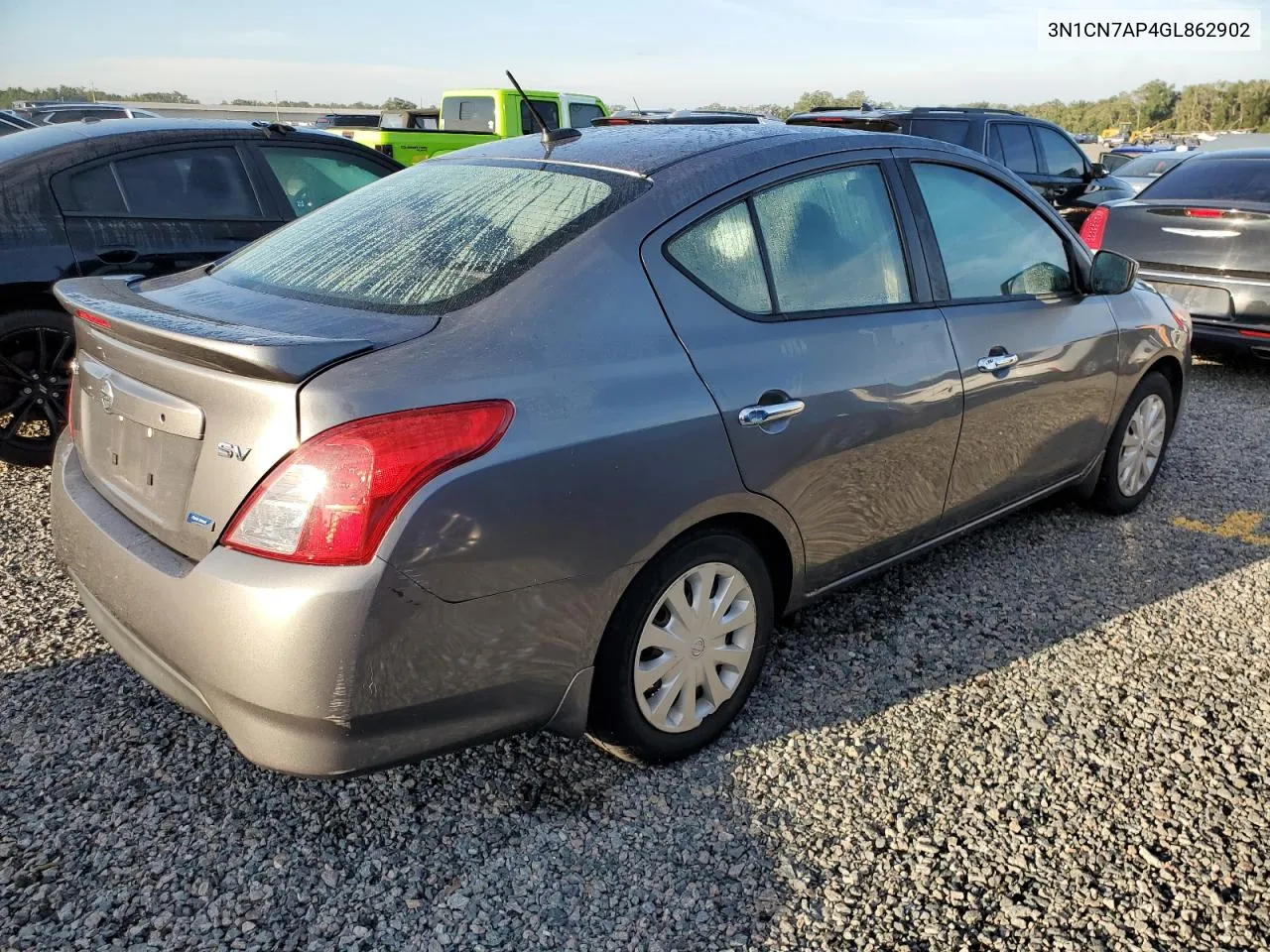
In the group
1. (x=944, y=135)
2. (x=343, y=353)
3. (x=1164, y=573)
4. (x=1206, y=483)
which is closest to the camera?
(x=343, y=353)

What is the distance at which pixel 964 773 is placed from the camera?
2.68m

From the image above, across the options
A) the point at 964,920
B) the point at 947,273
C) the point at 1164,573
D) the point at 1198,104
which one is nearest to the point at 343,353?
the point at 964,920

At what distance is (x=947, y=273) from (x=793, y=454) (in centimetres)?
103

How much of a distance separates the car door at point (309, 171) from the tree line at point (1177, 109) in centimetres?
6543

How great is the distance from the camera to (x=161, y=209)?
494cm

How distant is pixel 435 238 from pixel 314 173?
3.49 meters

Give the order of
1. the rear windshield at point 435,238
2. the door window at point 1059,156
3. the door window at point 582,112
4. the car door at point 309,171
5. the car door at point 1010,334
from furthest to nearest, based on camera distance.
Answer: the door window at point 582,112, the door window at point 1059,156, the car door at point 309,171, the car door at point 1010,334, the rear windshield at point 435,238

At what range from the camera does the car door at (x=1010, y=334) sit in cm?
328

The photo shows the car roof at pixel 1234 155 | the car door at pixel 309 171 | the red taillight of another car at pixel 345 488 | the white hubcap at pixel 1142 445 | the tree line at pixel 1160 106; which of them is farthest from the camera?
the tree line at pixel 1160 106

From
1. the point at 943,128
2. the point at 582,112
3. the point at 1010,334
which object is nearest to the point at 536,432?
the point at 1010,334

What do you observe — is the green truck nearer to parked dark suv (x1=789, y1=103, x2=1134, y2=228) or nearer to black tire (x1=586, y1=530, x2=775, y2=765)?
parked dark suv (x1=789, y1=103, x2=1134, y2=228)

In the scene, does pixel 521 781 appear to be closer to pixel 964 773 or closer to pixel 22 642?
pixel 964 773

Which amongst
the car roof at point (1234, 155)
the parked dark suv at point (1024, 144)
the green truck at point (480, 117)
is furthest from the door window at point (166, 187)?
the green truck at point (480, 117)

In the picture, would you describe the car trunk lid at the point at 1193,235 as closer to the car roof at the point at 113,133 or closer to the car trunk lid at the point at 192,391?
the car roof at the point at 113,133
